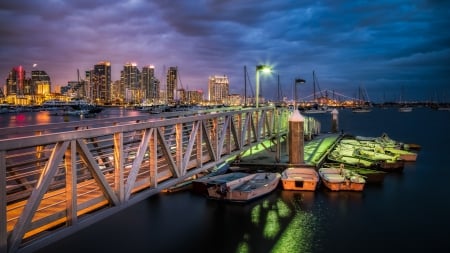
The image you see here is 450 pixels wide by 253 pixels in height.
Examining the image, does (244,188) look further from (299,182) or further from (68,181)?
(68,181)

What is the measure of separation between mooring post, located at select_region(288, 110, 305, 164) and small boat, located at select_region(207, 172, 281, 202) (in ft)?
10.6

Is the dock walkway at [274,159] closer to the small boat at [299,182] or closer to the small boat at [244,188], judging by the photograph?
the small boat at [299,182]

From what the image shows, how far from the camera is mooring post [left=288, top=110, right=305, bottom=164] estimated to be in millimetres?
28938

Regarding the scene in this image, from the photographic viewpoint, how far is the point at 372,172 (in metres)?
30.8

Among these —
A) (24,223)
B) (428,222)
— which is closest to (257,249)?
(428,222)

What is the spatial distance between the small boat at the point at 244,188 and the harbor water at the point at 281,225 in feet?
1.42

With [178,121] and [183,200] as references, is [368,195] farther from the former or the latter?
[178,121]

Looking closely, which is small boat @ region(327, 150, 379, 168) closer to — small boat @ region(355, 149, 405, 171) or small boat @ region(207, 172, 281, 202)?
small boat @ region(355, 149, 405, 171)

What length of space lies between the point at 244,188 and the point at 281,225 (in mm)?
4480

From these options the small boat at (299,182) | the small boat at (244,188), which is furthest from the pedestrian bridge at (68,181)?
the small boat at (299,182)

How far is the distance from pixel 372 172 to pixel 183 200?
15.5 meters

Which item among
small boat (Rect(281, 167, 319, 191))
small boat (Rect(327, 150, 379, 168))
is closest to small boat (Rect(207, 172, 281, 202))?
small boat (Rect(281, 167, 319, 191))

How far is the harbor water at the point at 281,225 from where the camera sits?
17.9 meters

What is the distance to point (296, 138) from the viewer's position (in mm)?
28984
